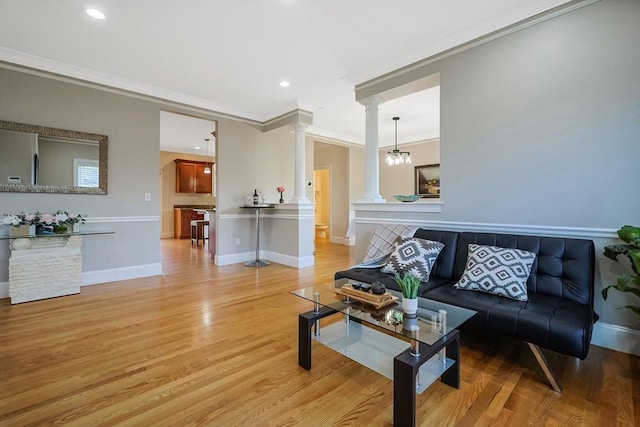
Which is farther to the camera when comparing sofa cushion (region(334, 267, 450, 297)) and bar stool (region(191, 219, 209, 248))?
bar stool (region(191, 219, 209, 248))

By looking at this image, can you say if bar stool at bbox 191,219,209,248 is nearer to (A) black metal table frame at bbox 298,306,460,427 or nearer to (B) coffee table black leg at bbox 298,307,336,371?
(B) coffee table black leg at bbox 298,307,336,371

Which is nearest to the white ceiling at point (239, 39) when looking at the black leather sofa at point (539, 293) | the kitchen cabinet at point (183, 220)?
the black leather sofa at point (539, 293)

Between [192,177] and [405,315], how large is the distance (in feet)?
27.9

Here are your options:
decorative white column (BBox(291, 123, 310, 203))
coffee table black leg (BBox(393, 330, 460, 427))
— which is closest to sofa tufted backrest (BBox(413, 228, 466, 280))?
coffee table black leg (BBox(393, 330, 460, 427))

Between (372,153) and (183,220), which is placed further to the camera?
(183,220)

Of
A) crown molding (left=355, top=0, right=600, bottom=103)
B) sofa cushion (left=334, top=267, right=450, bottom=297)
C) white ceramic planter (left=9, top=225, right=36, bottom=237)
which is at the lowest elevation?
sofa cushion (left=334, top=267, right=450, bottom=297)

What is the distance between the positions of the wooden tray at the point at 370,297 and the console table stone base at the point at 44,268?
3.26 meters

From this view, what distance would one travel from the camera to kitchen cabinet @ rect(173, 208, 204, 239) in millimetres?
8609

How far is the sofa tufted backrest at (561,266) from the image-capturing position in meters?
1.97

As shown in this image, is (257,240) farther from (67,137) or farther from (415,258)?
(415,258)

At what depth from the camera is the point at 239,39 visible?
116 inches

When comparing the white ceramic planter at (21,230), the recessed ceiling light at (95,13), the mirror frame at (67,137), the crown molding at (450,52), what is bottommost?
the white ceramic planter at (21,230)

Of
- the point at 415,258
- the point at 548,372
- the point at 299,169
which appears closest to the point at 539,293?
the point at 548,372

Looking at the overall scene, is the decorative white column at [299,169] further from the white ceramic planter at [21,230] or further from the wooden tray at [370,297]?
the white ceramic planter at [21,230]
